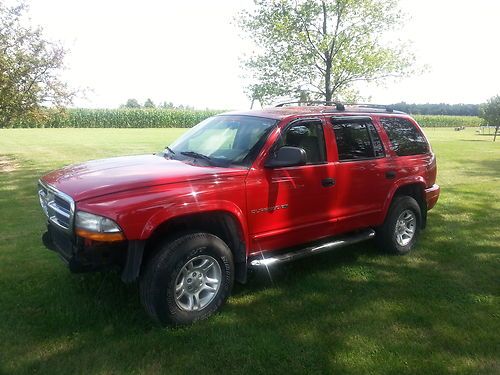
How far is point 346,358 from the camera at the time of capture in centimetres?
321

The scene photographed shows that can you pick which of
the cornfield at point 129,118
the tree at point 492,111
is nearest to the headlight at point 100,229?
the tree at point 492,111

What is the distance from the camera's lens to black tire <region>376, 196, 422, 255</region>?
5.28 meters

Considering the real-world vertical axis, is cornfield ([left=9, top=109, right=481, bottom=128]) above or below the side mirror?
above

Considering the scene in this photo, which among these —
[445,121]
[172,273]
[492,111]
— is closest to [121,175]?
[172,273]

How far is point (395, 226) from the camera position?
17.4ft

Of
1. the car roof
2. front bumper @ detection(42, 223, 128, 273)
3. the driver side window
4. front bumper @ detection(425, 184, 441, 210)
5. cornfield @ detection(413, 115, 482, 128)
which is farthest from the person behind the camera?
cornfield @ detection(413, 115, 482, 128)

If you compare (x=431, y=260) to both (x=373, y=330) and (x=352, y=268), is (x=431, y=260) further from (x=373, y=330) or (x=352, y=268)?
(x=373, y=330)

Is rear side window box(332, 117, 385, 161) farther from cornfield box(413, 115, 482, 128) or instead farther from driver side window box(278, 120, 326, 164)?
cornfield box(413, 115, 482, 128)

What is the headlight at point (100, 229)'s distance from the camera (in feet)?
10.2

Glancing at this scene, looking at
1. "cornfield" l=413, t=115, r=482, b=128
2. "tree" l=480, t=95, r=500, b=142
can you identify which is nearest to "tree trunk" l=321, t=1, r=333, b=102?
"tree" l=480, t=95, r=500, b=142

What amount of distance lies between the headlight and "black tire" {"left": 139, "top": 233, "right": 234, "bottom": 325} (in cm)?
41

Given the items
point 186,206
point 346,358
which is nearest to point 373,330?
point 346,358

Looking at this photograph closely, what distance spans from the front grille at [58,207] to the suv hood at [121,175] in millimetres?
55

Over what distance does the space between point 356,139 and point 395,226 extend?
129cm
